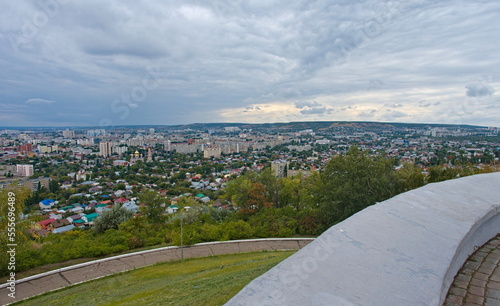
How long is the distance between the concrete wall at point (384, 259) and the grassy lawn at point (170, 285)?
1760mm

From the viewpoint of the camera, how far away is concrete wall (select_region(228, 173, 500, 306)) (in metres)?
1.57

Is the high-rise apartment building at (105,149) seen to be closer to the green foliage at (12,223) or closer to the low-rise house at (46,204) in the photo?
the low-rise house at (46,204)

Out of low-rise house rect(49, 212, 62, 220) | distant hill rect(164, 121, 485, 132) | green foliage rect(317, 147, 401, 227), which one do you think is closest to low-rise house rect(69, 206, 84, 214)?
low-rise house rect(49, 212, 62, 220)

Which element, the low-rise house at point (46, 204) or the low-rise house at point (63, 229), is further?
the low-rise house at point (46, 204)

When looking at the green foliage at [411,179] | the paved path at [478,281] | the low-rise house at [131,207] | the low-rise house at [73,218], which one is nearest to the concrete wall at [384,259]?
the paved path at [478,281]

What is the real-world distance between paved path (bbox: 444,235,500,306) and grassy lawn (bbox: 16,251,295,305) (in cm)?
218

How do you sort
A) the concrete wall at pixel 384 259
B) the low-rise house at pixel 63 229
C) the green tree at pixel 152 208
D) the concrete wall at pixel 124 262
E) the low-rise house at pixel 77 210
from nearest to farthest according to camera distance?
1. the concrete wall at pixel 384 259
2. the concrete wall at pixel 124 262
3. the green tree at pixel 152 208
4. the low-rise house at pixel 63 229
5. the low-rise house at pixel 77 210

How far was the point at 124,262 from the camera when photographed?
8961 millimetres

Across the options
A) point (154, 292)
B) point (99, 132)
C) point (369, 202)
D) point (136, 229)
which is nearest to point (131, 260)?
point (136, 229)

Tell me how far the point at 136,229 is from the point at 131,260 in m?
3.29

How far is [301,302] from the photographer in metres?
1.51

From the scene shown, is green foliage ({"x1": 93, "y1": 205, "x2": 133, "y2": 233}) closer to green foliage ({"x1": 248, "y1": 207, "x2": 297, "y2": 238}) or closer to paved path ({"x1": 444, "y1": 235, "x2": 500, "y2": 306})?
green foliage ({"x1": 248, "y1": 207, "x2": 297, "y2": 238})

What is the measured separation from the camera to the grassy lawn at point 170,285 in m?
3.95

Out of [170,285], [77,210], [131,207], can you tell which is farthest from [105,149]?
[170,285]
